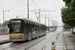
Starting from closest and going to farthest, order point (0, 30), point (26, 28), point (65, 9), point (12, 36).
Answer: point (12, 36)
point (26, 28)
point (65, 9)
point (0, 30)

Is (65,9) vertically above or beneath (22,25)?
above

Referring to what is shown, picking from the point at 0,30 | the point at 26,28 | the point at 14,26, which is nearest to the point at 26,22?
the point at 26,28

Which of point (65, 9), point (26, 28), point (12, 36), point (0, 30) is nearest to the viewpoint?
point (12, 36)

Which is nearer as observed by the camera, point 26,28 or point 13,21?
point 13,21

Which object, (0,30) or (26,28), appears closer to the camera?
(26,28)

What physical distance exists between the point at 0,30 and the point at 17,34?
73477 millimetres

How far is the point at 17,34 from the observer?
22562 mm

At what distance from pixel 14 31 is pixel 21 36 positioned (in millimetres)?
1055

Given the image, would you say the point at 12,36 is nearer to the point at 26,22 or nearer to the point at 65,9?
the point at 26,22

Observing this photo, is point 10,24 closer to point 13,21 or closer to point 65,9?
point 13,21

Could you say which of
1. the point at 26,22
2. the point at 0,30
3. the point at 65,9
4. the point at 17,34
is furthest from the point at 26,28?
the point at 0,30

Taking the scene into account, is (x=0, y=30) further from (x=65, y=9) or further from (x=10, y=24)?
(x=10, y=24)

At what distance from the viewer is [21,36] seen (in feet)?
74.9

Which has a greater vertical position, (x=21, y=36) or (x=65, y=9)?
(x=65, y=9)
